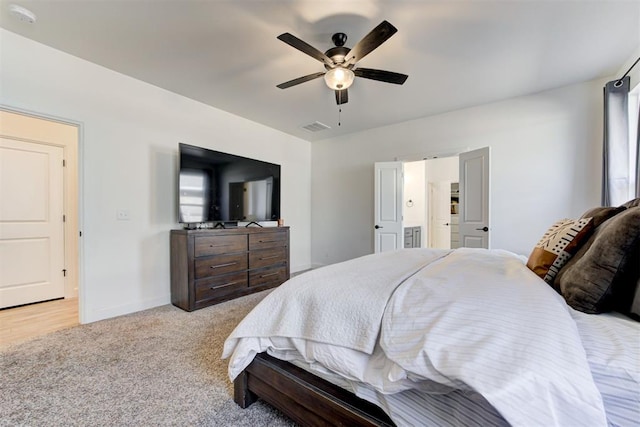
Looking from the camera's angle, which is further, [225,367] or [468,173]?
[468,173]

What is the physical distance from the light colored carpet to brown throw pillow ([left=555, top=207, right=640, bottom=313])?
4.77 feet

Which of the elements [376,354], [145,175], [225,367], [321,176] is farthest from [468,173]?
[145,175]

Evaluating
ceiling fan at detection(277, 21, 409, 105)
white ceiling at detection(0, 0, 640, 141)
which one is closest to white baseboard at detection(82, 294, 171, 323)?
white ceiling at detection(0, 0, 640, 141)

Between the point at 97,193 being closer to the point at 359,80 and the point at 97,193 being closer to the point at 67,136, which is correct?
the point at 67,136

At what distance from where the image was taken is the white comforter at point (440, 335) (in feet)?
2.15

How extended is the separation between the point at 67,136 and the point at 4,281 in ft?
6.12

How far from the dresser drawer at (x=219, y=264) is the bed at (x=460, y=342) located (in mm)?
1817

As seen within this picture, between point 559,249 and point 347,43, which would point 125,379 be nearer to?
point 559,249

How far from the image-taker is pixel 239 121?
161 inches

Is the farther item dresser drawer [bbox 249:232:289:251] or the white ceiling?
dresser drawer [bbox 249:232:289:251]

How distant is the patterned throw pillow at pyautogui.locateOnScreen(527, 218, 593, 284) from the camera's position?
53.0 inches

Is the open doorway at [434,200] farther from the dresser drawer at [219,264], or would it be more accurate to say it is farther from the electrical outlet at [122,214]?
the electrical outlet at [122,214]

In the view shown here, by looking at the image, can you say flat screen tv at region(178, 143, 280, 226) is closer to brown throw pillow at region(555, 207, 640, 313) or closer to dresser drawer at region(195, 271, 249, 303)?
dresser drawer at region(195, 271, 249, 303)

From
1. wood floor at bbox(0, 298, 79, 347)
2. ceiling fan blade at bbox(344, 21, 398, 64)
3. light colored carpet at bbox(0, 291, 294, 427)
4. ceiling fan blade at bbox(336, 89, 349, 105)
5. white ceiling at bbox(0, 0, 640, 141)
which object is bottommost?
wood floor at bbox(0, 298, 79, 347)
